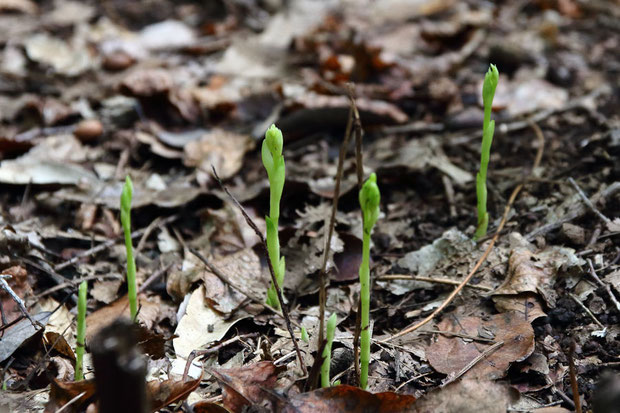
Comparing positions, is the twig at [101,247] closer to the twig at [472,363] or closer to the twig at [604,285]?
the twig at [472,363]

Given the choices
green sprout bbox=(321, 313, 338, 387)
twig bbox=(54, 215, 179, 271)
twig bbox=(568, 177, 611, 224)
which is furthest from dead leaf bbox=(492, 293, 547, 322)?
twig bbox=(54, 215, 179, 271)

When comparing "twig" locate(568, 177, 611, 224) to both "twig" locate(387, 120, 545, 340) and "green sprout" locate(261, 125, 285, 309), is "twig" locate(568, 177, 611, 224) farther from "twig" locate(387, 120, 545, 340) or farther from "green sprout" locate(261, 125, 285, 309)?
"green sprout" locate(261, 125, 285, 309)

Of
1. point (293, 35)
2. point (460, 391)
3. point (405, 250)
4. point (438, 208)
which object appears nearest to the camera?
point (460, 391)

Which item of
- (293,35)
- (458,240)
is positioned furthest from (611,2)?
(458,240)

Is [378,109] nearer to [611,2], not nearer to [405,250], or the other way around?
[405,250]

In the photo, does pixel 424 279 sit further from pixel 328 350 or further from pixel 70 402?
pixel 70 402
